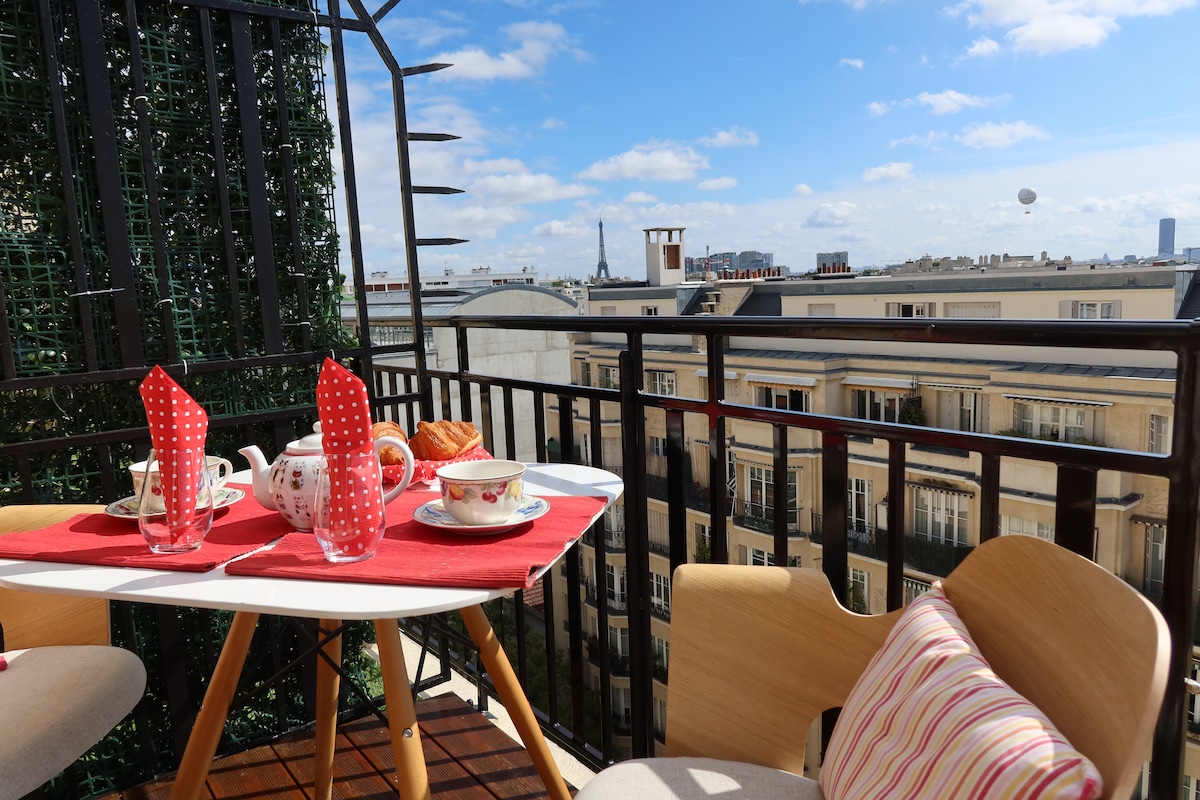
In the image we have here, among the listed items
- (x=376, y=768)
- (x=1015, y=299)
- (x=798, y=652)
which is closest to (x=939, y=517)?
(x=1015, y=299)

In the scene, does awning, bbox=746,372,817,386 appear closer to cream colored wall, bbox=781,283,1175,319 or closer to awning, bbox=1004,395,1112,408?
awning, bbox=1004,395,1112,408

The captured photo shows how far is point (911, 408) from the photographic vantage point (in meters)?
8.97

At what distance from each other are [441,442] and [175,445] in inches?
19.6

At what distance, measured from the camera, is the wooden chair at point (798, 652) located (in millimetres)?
750

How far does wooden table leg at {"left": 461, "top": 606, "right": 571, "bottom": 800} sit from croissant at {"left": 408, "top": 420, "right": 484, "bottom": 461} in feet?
1.05

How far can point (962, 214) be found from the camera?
36.9 meters

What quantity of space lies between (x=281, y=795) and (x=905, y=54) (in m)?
43.7

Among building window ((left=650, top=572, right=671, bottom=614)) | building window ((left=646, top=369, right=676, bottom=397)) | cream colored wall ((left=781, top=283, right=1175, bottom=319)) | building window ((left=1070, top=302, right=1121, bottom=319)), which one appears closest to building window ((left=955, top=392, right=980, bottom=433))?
cream colored wall ((left=781, top=283, right=1175, bottom=319))

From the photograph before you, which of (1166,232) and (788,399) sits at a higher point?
(1166,232)

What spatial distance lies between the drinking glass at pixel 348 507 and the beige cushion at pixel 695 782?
1.53ft

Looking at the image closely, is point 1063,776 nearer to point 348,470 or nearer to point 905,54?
point 348,470

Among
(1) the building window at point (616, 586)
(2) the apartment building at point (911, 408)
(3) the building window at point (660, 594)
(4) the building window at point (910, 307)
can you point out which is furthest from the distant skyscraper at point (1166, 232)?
(3) the building window at point (660, 594)

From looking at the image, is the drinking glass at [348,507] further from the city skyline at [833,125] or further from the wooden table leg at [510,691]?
the city skyline at [833,125]

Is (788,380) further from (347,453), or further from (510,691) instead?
(347,453)
